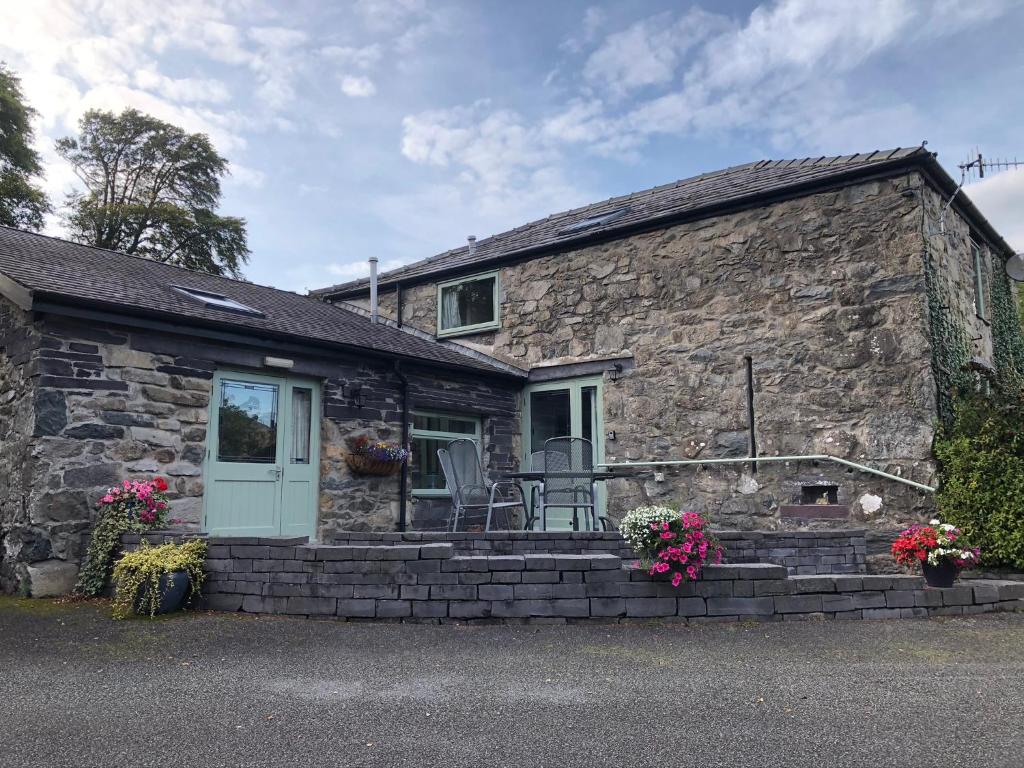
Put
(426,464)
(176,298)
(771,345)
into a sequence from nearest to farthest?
(176,298)
(771,345)
(426,464)

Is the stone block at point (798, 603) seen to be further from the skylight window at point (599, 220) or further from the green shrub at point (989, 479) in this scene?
the skylight window at point (599, 220)

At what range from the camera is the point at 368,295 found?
12500mm

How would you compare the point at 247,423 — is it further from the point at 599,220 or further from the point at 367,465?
the point at 599,220

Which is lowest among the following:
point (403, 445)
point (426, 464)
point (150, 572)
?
point (150, 572)

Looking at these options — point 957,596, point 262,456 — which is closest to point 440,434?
point 262,456

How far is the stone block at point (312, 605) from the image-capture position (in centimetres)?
482

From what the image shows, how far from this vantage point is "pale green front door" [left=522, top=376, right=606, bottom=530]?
9625 mm

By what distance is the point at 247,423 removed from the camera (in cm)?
743

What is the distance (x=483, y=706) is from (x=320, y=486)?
5.21m

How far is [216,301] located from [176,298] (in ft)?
1.66

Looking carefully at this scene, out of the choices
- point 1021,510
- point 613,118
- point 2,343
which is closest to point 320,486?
point 2,343

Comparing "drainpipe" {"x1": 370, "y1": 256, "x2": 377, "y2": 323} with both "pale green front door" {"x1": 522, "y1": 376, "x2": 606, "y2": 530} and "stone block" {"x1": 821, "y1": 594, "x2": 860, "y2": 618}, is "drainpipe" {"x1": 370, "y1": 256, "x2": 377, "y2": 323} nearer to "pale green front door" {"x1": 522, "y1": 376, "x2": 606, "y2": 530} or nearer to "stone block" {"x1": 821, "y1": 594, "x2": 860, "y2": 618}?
"pale green front door" {"x1": 522, "y1": 376, "x2": 606, "y2": 530}

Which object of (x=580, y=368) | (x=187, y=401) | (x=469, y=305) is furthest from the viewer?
(x=469, y=305)

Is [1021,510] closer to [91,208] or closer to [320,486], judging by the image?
→ [320,486]
